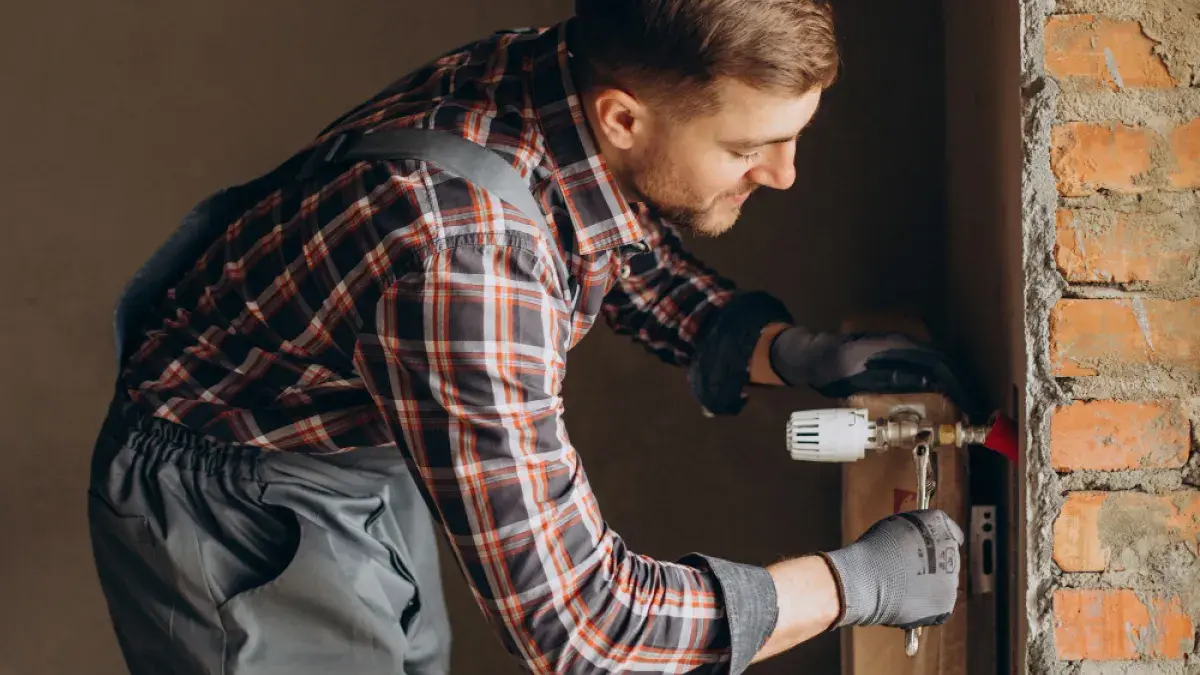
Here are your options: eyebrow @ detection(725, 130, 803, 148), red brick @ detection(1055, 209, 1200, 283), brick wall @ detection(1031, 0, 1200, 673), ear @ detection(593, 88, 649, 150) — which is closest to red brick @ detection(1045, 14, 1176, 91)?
brick wall @ detection(1031, 0, 1200, 673)

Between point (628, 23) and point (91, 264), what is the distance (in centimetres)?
129

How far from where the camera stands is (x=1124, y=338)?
921mm

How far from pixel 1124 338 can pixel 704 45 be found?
42cm

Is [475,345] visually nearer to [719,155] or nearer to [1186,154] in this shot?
[719,155]

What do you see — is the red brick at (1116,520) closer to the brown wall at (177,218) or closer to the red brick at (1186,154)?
the red brick at (1186,154)

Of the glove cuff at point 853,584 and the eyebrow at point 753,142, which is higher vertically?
A: the eyebrow at point 753,142

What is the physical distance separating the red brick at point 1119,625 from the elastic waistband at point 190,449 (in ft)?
2.54

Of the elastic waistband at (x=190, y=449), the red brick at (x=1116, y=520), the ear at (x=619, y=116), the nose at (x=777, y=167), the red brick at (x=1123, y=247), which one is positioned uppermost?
the ear at (x=619, y=116)

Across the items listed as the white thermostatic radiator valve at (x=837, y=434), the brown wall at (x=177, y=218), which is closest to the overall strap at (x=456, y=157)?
the white thermostatic radiator valve at (x=837, y=434)

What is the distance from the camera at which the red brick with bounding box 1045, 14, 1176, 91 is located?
0.89 m

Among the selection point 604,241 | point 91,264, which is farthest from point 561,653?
point 91,264

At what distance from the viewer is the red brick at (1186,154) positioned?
35.3 inches

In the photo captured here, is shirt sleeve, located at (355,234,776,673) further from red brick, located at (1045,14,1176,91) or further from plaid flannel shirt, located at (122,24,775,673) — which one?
red brick, located at (1045,14,1176,91)

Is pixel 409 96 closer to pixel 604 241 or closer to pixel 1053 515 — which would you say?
pixel 604 241
